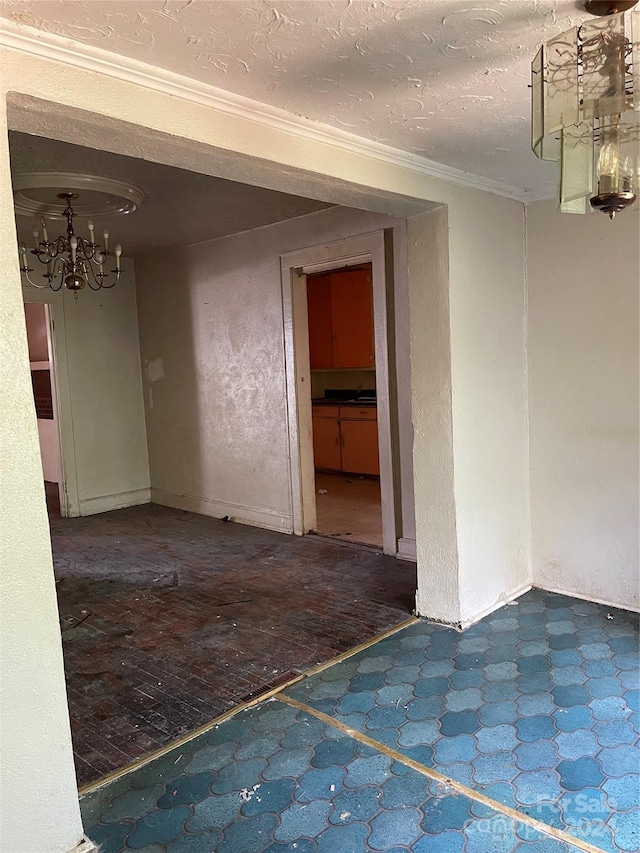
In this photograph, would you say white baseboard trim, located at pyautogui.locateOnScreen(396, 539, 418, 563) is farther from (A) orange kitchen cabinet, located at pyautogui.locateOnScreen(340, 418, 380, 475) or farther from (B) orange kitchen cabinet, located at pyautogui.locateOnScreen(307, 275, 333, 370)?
(B) orange kitchen cabinet, located at pyautogui.locateOnScreen(307, 275, 333, 370)

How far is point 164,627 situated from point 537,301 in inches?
109

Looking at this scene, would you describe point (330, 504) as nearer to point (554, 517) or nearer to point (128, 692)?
point (554, 517)

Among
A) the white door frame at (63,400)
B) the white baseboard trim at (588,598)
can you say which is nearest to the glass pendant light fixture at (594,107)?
the white baseboard trim at (588,598)

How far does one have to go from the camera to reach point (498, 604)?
3.51m

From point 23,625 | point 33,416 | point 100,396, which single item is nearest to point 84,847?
point 23,625

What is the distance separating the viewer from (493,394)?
3.43m

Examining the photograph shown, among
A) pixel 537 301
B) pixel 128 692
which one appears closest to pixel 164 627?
pixel 128 692

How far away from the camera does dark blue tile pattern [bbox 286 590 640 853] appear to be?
2.05 metres

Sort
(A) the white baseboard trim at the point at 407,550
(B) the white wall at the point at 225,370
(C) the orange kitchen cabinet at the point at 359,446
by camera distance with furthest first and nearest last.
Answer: (C) the orange kitchen cabinet at the point at 359,446, (B) the white wall at the point at 225,370, (A) the white baseboard trim at the point at 407,550

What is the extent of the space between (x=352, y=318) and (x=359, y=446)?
5.08 ft

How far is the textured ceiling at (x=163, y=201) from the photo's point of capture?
130 inches

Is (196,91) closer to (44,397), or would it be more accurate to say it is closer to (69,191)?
(69,191)

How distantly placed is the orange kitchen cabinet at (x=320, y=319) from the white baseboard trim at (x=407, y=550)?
12.6 ft

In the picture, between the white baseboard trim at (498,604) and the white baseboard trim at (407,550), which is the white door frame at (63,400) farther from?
the white baseboard trim at (498,604)
